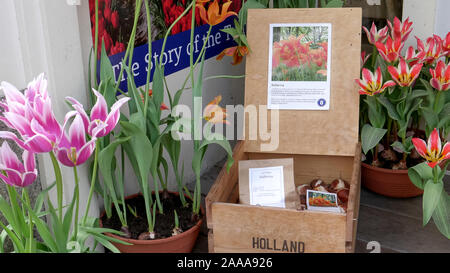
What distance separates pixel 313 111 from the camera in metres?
1.59

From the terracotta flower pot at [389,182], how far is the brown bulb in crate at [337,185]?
0.58 ft

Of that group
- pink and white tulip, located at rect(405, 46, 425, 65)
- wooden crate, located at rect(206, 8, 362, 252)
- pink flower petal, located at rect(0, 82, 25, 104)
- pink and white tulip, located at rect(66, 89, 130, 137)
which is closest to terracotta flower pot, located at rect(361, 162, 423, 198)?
wooden crate, located at rect(206, 8, 362, 252)

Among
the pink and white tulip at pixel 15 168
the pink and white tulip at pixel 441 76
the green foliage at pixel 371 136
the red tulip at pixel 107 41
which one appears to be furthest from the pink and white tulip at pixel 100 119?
the pink and white tulip at pixel 441 76

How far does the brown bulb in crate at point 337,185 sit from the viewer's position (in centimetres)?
161

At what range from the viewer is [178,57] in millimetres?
1729

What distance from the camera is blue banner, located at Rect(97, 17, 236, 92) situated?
4.90 ft

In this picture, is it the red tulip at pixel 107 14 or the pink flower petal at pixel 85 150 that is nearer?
the pink flower petal at pixel 85 150

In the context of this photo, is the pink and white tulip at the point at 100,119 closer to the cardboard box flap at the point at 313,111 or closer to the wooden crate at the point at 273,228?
the wooden crate at the point at 273,228

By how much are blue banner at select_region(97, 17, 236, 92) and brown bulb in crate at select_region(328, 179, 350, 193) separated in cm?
63

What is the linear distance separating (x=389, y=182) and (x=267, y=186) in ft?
1.68

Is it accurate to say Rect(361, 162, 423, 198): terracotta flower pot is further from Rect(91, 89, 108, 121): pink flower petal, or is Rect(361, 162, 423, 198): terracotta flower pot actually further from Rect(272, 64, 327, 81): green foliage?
Rect(91, 89, 108, 121): pink flower petal
